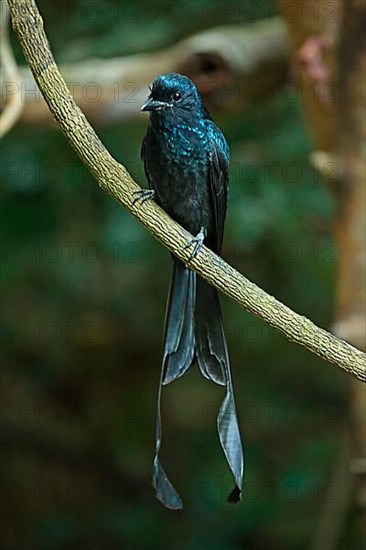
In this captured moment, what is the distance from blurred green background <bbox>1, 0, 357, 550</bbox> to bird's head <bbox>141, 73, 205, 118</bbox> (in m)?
1.03

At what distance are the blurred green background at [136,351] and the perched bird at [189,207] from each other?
0.93 m

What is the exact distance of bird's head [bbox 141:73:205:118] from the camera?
1.40m

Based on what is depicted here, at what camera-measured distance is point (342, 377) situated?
3.15m

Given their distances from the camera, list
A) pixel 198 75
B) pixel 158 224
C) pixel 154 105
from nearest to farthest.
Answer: pixel 158 224 → pixel 154 105 → pixel 198 75

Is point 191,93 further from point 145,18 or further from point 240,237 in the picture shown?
point 145,18

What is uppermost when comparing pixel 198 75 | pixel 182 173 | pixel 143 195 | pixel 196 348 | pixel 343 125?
pixel 198 75

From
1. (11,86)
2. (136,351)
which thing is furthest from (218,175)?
(136,351)

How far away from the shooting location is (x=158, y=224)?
1.24 m

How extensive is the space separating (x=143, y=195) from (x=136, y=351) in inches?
78.2

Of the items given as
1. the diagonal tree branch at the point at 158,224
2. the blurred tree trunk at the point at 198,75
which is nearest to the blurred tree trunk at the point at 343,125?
the blurred tree trunk at the point at 198,75

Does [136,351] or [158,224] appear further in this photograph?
[136,351]

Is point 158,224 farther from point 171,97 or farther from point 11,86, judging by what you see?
point 11,86

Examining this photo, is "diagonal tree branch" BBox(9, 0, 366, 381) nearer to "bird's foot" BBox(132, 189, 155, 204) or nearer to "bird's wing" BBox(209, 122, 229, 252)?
"bird's foot" BBox(132, 189, 155, 204)

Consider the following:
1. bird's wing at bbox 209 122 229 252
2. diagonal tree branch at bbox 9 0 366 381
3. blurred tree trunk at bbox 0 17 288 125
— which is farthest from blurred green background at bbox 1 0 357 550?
diagonal tree branch at bbox 9 0 366 381
